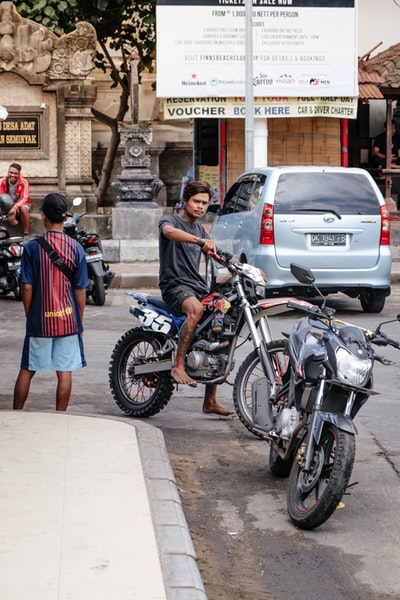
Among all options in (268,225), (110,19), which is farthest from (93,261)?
(110,19)

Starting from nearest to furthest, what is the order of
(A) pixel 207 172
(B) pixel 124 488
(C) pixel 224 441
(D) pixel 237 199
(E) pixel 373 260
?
(B) pixel 124 488 < (C) pixel 224 441 < (E) pixel 373 260 < (D) pixel 237 199 < (A) pixel 207 172

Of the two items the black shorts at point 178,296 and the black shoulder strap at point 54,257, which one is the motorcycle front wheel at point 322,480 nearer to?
the black shorts at point 178,296

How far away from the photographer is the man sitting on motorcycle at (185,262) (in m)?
8.89

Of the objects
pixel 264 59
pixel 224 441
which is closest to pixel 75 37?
pixel 264 59

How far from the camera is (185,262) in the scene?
9.21m

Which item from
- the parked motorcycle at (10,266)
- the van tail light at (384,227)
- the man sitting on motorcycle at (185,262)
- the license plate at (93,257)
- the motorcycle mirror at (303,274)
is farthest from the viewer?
the parked motorcycle at (10,266)

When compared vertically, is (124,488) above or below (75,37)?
below

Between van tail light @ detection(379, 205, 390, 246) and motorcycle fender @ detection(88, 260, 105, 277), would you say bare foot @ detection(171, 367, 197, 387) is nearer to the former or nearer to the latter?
van tail light @ detection(379, 205, 390, 246)

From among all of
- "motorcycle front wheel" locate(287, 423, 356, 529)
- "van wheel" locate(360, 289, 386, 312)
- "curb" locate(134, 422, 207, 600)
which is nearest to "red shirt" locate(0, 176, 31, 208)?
"van wheel" locate(360, 289, 386, 312)

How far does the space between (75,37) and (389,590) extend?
17427 millimetres

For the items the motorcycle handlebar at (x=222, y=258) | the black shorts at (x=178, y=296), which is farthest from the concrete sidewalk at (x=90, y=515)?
the motorcycle handlebar at (x=222, y=258)

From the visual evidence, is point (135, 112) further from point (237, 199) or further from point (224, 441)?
point (224, 441)

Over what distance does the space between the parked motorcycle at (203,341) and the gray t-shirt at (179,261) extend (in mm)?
170

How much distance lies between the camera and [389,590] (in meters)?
5.83
